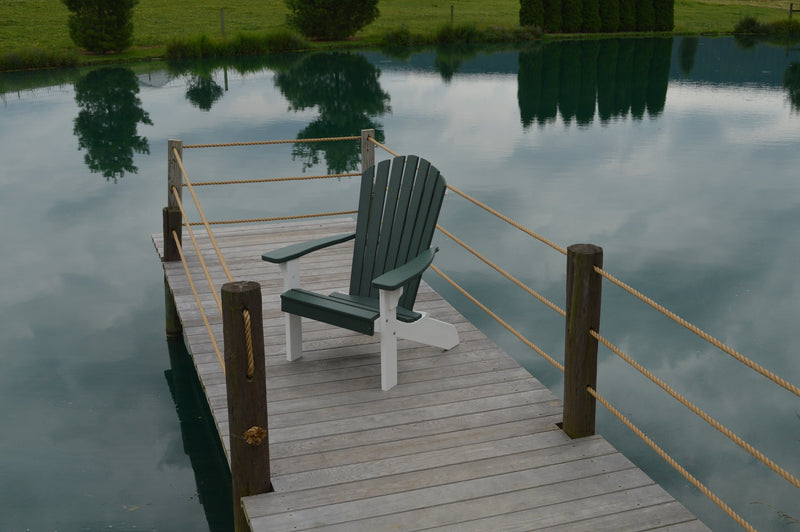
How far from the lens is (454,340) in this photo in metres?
3.77

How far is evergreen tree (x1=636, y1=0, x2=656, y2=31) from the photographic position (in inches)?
1078

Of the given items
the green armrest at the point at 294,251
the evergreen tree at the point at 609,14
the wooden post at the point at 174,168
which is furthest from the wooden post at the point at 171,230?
the evergreen tree at the point at 609,14

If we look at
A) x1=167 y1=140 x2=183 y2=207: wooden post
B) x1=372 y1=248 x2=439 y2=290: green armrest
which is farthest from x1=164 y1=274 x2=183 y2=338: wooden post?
x1=372 y1=248 x2=439 y2=290: green armrest

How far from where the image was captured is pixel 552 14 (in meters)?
26.6

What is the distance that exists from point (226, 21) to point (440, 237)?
68.1ft

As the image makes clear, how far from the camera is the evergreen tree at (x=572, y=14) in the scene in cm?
2670

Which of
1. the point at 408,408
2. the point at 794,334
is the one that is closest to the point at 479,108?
the point at 794,334

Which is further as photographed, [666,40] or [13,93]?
[666,40]

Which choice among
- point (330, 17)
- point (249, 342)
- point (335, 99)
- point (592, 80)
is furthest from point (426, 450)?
point (330, 17)

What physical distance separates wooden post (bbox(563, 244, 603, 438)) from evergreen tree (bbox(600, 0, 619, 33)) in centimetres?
2609

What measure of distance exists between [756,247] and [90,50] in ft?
61.7

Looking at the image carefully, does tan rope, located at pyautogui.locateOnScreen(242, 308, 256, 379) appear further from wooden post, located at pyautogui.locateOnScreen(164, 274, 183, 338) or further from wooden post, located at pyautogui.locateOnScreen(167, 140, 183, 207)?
wooden post, located at pyautogui.locateOnScreen(164, 274, 183, 338)

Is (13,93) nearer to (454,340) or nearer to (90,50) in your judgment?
(90,50)

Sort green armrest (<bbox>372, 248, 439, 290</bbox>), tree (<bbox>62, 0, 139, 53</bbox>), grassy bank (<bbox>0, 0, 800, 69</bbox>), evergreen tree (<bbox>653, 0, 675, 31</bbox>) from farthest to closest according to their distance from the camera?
evergreen tree (<bbox>653, 0, 675, 31</bbox>)
grassy bank (<bbox>0, 0, 800, 69</bbox>)
tree (<bbox>62, 0, 139, 53</bbox>)
green armrest (<bbox>372, 248, 439, 290</bbox>)
